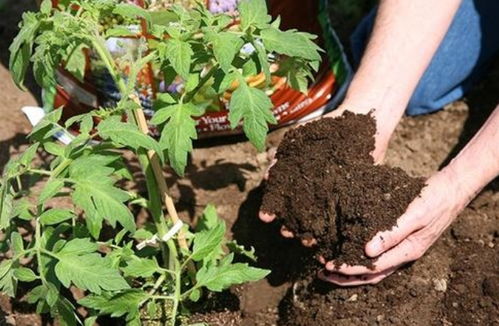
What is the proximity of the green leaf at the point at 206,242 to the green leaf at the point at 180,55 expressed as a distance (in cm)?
37

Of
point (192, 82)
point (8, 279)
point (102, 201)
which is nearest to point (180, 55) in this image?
point (192, 82)

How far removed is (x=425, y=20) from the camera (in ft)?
6.99

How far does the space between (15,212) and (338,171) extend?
0.72m

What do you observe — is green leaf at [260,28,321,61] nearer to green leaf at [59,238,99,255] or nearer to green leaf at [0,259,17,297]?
green leaf at [59,238,99,255]

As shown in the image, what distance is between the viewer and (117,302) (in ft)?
4.91

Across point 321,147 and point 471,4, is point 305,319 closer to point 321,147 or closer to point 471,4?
point 321,147

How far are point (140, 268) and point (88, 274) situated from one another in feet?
0.68

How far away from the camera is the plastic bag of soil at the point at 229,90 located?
2.04 metres

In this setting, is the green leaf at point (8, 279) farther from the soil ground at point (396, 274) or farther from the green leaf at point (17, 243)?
the soil ground at point (396, 274)

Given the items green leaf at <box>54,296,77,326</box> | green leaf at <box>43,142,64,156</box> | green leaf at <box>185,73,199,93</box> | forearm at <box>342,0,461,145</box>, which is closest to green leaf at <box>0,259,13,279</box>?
green leaf at <box>54,296,77,326</box>

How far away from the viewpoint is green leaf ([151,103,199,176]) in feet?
4.59

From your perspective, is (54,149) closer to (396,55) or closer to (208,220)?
(208,220)

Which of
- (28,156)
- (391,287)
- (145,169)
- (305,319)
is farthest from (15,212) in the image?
(391,287)

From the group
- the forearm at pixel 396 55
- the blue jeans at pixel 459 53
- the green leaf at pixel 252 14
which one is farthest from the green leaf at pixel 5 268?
the blue jeans at pixel 459 53
